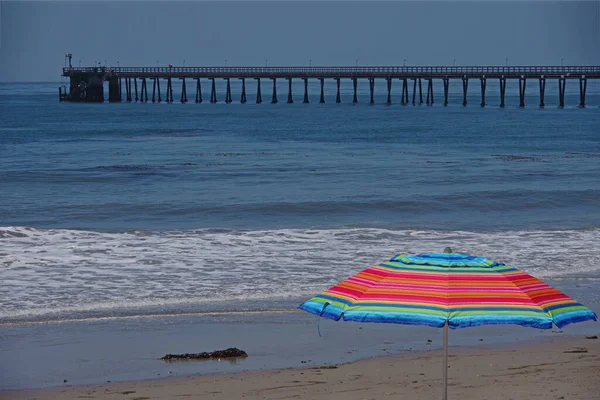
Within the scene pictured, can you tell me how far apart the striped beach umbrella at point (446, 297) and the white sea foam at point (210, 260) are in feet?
19.3

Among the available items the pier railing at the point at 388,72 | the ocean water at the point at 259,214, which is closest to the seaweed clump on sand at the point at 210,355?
the ocean water at the point at 259,214

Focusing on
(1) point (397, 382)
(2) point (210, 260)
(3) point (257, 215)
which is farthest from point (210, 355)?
(3) point (257, 215)

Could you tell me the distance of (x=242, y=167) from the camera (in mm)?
30906

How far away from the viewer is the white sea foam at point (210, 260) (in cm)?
1162

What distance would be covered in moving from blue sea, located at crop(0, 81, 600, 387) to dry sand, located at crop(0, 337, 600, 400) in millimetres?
1097

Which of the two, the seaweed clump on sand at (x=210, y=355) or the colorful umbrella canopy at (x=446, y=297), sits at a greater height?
the colorful umbrella canopy at (x=446, y=297)

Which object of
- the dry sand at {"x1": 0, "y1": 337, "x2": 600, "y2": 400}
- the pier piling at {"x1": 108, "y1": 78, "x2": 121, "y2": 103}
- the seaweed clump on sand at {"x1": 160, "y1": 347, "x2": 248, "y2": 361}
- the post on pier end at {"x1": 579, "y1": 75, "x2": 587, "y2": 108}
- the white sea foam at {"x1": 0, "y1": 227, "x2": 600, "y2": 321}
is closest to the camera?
the dry sand at {"x1": 0, "y1": 337, "x2": 600, "y2": 400}

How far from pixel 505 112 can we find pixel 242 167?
44272 mm

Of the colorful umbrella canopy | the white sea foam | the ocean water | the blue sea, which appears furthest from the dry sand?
the white sea foam

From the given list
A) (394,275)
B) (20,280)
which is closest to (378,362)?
(394,275)

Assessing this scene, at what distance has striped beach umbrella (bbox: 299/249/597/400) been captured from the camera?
520cm

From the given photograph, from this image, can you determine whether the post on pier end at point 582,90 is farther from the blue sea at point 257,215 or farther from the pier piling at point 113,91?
the pier piling at point 113,91

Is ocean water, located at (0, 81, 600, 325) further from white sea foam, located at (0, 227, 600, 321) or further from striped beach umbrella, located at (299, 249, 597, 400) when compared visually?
striped beach umbrella, located at (299, 249, 597, 400)

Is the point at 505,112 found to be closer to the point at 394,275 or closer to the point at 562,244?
the point at 562,244
